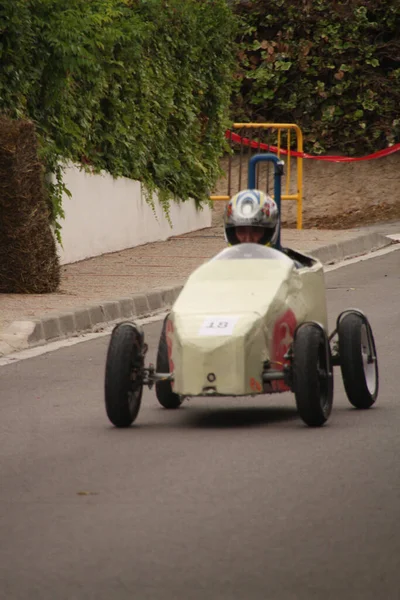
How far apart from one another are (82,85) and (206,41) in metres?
4.30

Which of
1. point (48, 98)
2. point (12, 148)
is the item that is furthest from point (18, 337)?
Result: point (48, 98)

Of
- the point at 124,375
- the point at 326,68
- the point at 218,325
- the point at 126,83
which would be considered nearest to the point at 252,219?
the point at 218,325

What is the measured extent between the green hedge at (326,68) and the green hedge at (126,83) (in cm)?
334

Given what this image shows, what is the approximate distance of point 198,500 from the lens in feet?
20.6

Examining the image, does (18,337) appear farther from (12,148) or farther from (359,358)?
(359,358)

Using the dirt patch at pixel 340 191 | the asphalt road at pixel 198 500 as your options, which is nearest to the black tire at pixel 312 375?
the asphalt road at pixel 198 500

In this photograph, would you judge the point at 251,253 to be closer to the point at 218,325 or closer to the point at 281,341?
the point at 281,341

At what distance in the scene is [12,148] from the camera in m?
13.8

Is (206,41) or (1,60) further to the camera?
(206,41)

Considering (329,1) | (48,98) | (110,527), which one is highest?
(329,1)

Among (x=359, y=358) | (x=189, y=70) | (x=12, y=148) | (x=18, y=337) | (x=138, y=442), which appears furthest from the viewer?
(x=189, y=70)

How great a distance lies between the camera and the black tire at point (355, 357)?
8.39 m

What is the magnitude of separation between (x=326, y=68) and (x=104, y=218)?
8581mm

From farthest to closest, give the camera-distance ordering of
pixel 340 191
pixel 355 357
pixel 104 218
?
pixel 340 191 < pixel 104 218 < pixel 355 357
